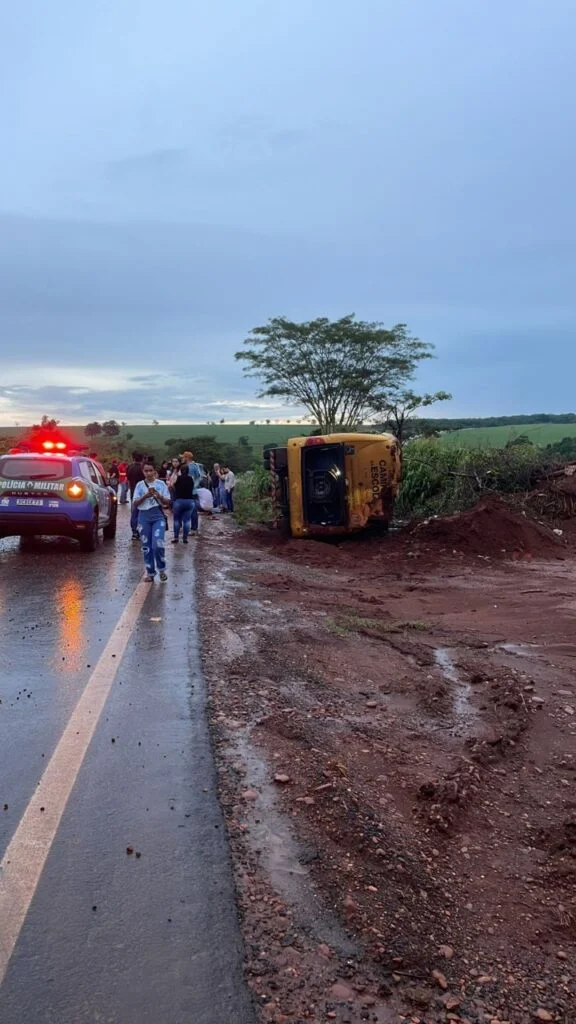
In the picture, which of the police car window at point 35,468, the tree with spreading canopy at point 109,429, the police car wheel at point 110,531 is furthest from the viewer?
the tree with spreading canopy at point 109,429

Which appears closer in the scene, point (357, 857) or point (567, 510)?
point (357, 857)

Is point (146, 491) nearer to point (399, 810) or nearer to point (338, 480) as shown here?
point (338, 480)

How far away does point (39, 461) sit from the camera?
13.1m

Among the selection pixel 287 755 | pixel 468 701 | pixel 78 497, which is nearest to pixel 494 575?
pixel 78 497

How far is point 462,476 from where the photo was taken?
2050 centimetres

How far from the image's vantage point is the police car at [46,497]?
12625 mm

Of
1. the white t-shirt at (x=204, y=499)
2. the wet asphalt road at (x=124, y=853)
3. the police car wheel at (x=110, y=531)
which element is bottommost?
the wet asphalt road at (x=124, y=853)

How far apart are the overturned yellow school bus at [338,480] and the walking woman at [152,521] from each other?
232 inches

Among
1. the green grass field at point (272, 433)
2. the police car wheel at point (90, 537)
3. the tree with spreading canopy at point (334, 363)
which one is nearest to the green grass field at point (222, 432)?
the green grass field at point (272, 433)

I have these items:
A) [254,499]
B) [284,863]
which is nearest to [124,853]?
[284,863]

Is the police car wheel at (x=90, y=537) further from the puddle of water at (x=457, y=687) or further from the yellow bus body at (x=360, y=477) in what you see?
the puddle of water at (x=457, y=687)

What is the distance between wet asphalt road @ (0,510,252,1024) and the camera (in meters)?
2.60

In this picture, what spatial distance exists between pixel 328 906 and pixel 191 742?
180cm

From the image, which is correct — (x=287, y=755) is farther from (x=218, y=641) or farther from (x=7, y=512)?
(x=7, y=512)
